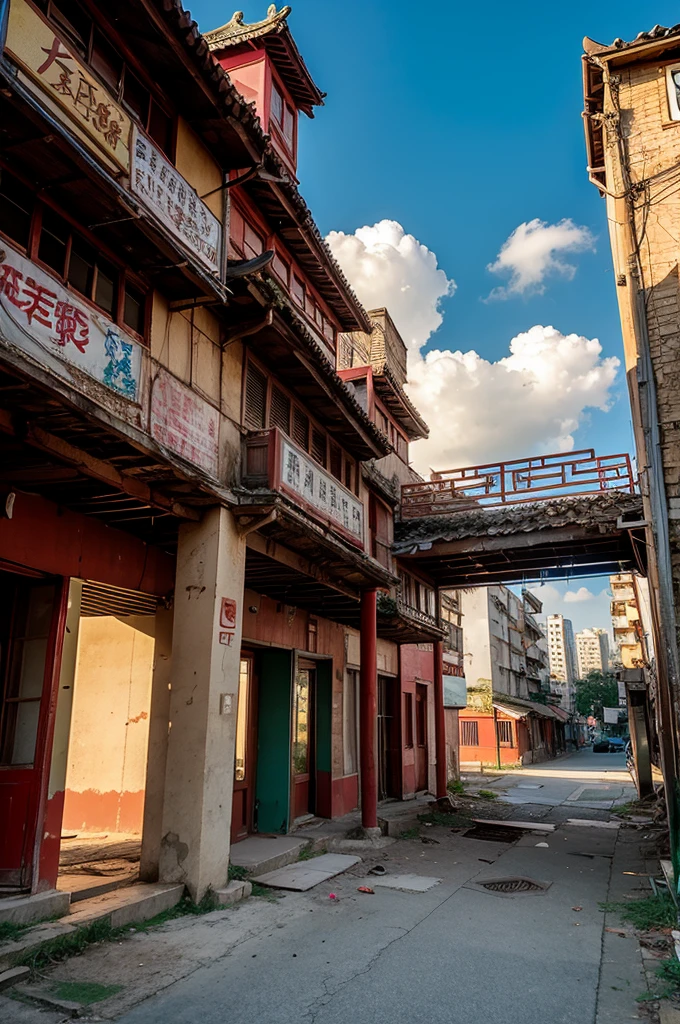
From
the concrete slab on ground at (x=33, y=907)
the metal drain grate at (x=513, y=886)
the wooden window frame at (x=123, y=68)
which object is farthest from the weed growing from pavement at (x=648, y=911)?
the wooden window frame at (x=123, y=68)

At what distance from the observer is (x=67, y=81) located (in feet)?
18.8

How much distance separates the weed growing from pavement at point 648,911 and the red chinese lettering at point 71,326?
818 centimetres

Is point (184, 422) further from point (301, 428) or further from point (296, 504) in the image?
point (301, 428)

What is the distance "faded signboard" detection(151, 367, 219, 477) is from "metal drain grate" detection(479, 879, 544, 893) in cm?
665

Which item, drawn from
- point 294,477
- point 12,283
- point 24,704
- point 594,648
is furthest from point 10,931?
point 594,648

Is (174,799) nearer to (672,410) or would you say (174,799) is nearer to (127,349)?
(127,349)

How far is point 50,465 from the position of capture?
6379mm

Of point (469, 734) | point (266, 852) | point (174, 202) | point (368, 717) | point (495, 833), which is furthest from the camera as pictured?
point (469, 734)

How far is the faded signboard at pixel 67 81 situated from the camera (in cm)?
532

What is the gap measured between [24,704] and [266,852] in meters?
4.41

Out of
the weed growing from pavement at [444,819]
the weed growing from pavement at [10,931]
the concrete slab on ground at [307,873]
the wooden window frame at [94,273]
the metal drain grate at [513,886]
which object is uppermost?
the wooden window frame at [94,273]

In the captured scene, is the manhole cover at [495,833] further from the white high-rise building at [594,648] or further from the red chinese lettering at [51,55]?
the white high-rise building at [594,648]

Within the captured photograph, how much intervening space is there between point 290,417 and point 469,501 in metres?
8.44

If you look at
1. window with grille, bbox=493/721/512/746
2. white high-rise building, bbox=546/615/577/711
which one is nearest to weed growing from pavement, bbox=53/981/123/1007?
window with grille, bbox=493/721/512/746
